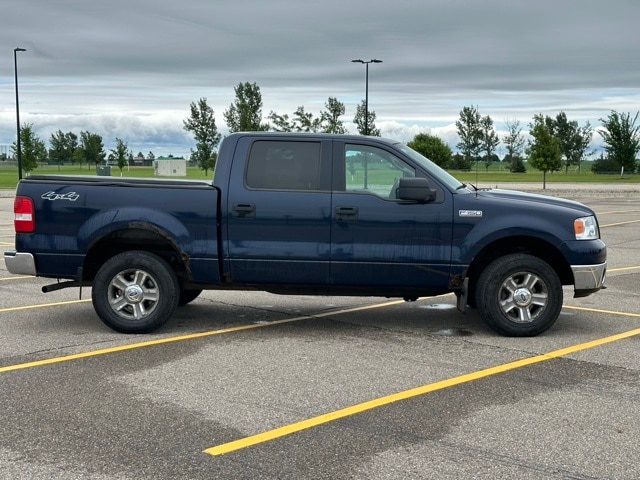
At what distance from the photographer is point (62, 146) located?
119m

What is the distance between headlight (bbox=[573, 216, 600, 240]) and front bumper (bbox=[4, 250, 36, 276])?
203 inches

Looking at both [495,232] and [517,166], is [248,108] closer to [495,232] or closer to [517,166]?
[517,166]

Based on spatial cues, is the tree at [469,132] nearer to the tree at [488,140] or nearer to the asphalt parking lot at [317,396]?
the tree at [488,140]

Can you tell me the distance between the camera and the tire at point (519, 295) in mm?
7895

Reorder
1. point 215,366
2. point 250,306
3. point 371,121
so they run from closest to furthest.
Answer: point 215,366 < point 250,306 < point 371,121

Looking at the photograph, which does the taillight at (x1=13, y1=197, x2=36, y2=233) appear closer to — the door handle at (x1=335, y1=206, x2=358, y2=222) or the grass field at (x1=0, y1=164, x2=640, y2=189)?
the door handle at (x1=335, y1=206, x2=358, y2=222)

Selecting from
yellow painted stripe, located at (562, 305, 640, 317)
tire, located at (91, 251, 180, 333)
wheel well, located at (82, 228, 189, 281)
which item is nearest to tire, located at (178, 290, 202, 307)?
wheel well, located at (82, 228, 189, 281)

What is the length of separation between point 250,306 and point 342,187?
2.36 meters

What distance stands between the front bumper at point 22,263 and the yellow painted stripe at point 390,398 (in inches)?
154

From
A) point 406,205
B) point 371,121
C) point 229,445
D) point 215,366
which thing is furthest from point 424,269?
point 371,121

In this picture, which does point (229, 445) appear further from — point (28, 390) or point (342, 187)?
point (342, 187)

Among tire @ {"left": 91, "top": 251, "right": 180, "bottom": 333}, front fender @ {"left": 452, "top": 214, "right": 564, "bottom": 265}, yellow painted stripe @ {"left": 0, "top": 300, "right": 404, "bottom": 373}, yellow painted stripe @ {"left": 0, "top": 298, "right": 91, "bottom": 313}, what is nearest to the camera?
yellow painted stripe @ {"left": 0, "top": 300, "right": 404, "bottom": 373}

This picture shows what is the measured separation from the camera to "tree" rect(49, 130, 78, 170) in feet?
388

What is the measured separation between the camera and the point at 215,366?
6.78 m
